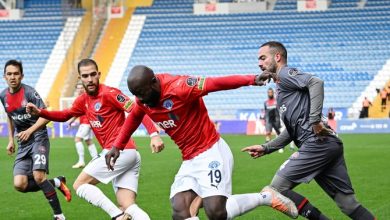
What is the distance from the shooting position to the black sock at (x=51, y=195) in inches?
472

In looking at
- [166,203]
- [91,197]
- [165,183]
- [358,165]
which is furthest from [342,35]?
[91,197]

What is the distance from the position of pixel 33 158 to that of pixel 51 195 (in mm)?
618

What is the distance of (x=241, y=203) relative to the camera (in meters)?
8.77

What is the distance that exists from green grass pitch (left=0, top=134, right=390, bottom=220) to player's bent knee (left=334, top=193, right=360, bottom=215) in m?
2.38

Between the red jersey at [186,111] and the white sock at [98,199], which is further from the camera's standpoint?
the white sock at [98,199]

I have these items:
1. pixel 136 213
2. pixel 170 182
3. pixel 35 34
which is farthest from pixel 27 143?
pixel 35 34

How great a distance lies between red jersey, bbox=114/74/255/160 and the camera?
851 cm

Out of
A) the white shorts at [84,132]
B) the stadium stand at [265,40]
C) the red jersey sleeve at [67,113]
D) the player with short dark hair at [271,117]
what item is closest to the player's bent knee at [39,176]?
the red jersey sleeve at [67,113]

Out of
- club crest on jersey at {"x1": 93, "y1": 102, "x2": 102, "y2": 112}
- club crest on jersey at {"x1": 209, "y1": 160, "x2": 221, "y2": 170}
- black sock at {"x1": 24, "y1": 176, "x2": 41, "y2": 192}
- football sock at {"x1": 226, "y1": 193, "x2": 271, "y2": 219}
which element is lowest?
black sock at {"x1": 24, "y1": 176, "x2": 41, "y2": 192}

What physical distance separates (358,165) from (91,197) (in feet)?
39.0

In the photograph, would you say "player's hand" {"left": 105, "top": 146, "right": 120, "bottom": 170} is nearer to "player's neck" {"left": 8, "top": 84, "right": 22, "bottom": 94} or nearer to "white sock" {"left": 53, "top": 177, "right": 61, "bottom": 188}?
"player's neck" {"left": 8, "top": 84, "right": 22, "bottom": 94}

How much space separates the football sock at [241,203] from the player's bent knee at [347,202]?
0.93m

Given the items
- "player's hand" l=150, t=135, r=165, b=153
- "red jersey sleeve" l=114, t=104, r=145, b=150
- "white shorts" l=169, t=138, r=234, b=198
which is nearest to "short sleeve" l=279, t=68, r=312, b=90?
"white shorts" l=169, t=138, r=234, b=198

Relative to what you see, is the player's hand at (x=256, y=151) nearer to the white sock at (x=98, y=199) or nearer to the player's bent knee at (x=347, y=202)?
the player's bent knee at (x=347, y=202)
